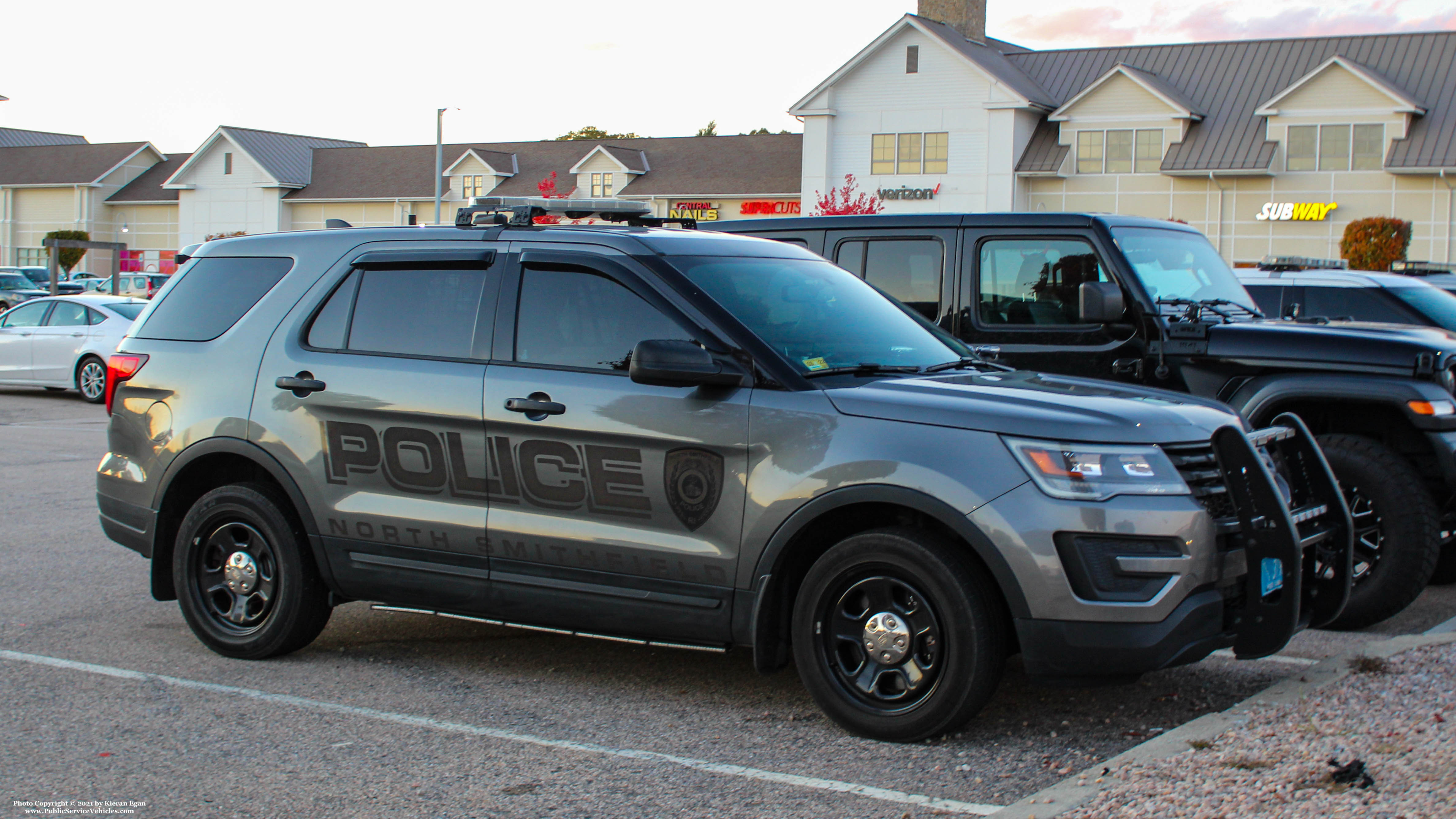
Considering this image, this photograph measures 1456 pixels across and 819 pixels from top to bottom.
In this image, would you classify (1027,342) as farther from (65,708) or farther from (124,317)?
(124,317)

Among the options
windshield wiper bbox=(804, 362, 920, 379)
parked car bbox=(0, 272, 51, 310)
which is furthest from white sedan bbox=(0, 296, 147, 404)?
parked car bbox=(0, 272, 51, 310)

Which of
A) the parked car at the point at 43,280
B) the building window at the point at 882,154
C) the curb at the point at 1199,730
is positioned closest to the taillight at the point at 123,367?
the curb at the point at 1199,730

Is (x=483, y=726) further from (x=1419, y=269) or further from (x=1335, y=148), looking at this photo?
(x=1335, y=148)

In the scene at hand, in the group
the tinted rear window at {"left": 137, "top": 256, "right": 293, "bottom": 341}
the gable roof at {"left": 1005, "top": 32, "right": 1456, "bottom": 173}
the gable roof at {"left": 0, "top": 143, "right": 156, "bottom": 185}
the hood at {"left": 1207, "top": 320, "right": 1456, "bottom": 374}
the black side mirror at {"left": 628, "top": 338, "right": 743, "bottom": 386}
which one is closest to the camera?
the black side mirror at {"left": 628, "top": 338, "right": 743, "bottom": 386}

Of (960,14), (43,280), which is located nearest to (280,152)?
(43,280)

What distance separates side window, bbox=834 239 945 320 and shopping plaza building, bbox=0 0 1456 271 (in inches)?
1160

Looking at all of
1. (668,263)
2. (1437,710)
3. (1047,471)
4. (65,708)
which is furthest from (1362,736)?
(65,708)

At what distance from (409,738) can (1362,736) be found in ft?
10.5

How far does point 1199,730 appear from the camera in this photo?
4516 mm

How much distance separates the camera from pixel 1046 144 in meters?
49.9

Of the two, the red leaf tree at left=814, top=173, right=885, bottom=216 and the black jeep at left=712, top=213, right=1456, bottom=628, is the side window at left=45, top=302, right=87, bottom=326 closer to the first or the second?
the black jeep at left=712, top=213, right=1456, bottom=628

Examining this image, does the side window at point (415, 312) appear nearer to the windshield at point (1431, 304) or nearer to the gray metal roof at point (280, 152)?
the windshield at point (1431, 304)

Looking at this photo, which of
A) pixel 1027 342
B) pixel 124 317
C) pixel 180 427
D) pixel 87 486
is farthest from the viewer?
pixel 124 317

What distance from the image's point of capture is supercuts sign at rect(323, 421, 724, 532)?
5105 mm
